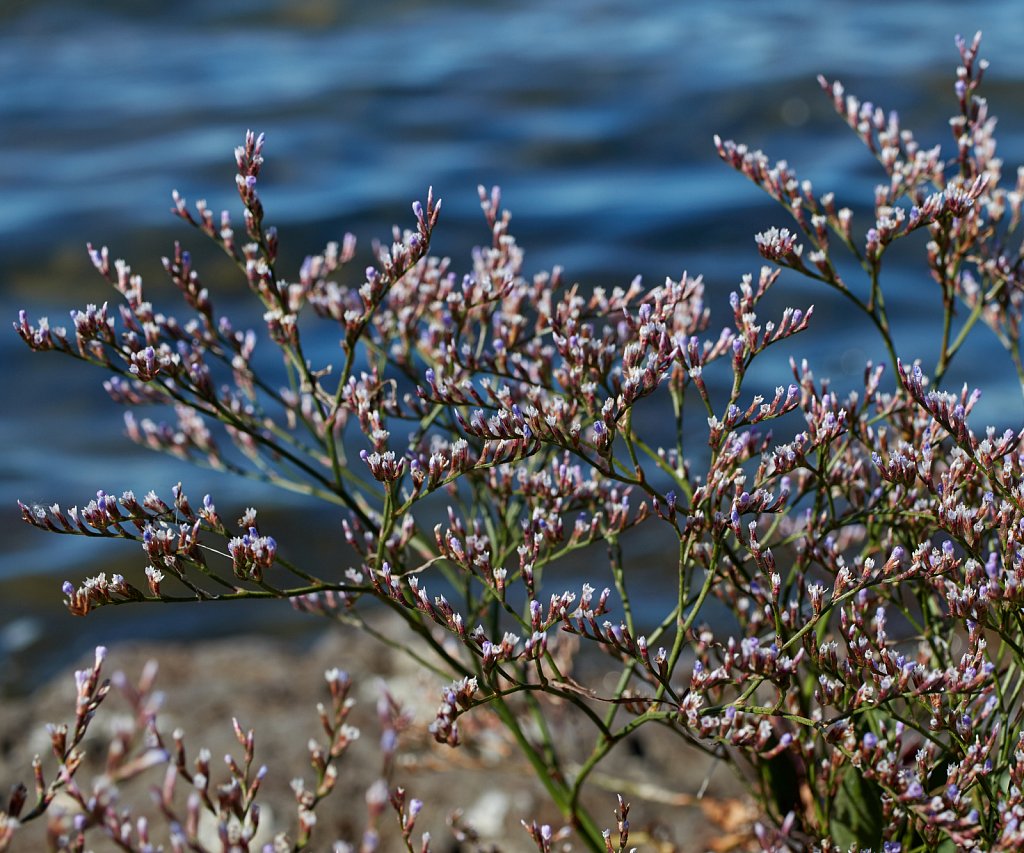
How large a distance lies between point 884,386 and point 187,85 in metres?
9.15

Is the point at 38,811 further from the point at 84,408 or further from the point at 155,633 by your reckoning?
the point at 84,408

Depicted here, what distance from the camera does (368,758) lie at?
13.7ft

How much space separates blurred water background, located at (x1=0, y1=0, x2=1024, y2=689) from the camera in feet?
24.3

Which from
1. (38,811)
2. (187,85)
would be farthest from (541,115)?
(38,811)

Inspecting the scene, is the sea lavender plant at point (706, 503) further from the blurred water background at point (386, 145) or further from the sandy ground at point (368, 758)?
the blurred water background at point (386, 145)

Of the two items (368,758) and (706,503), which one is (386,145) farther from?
(706,503)

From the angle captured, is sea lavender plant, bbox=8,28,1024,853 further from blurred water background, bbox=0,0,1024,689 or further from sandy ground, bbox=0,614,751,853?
blurred water background, bbox=0,0,1024,689

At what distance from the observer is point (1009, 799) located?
6.63ft

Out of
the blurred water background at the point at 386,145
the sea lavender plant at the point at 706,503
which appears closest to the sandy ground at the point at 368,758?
the sea lavender plant at the point at 706,503

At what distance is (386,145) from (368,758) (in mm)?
8416

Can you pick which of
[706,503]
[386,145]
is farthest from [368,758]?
[386,145]

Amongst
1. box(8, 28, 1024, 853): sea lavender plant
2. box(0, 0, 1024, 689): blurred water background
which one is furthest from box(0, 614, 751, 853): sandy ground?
box(0, 0, 1024, 689): blurred water background

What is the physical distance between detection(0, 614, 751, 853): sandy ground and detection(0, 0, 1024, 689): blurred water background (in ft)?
4.18

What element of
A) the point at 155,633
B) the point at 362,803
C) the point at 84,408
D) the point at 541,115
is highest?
the point at 541,115
